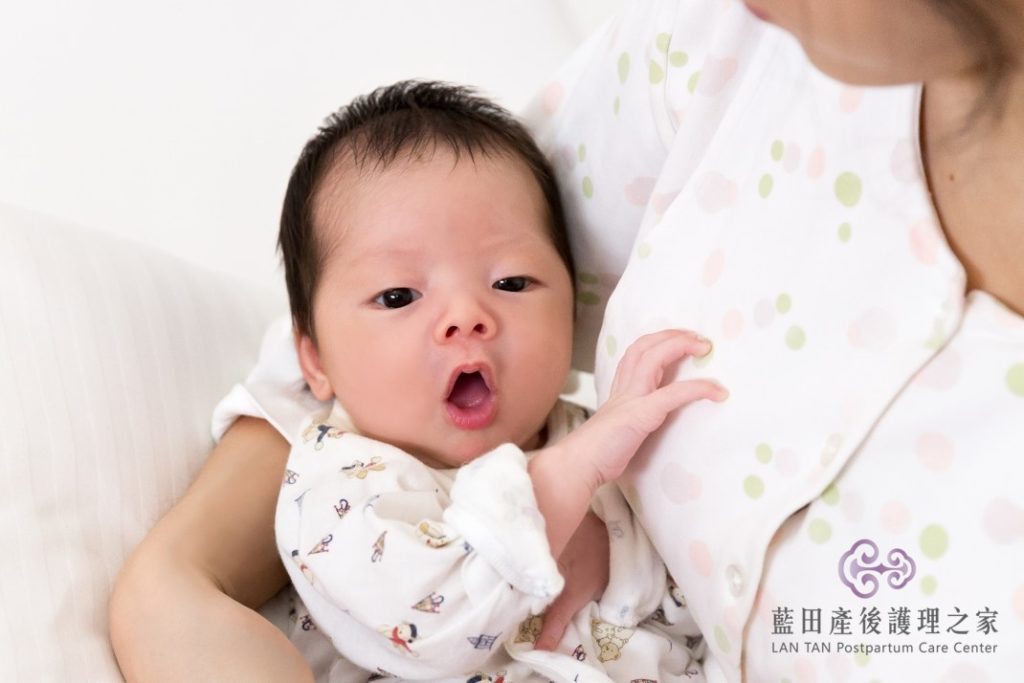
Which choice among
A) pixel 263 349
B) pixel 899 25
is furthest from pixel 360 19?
pixel 899 25

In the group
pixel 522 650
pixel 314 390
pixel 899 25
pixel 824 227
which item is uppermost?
pixel 899 25

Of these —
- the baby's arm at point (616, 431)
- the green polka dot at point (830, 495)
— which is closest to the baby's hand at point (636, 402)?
the baby's arm at point (616, 431)

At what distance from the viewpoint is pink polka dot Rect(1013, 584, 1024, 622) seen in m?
0.68

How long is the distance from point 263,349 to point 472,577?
534mm

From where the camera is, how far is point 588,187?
3.71ft

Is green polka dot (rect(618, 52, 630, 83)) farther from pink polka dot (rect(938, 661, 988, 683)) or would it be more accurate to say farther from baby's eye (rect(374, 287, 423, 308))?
pink polka dot (rect(938, 661, 988, 683))

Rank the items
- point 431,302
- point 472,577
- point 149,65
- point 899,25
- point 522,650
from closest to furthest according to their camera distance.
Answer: point 899,25 → point 472,577 → point 522,650 → point 431,302 → point 149,65

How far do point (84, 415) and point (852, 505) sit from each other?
696mm

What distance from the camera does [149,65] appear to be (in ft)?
5.44

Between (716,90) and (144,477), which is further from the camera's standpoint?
(144,477)

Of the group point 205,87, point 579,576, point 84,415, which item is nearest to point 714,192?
point 579,576

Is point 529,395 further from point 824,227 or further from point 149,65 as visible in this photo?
point 149,65

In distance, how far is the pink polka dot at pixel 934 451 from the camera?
0.72 meters

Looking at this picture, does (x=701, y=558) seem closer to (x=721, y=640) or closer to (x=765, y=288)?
(x=721, y=640)
